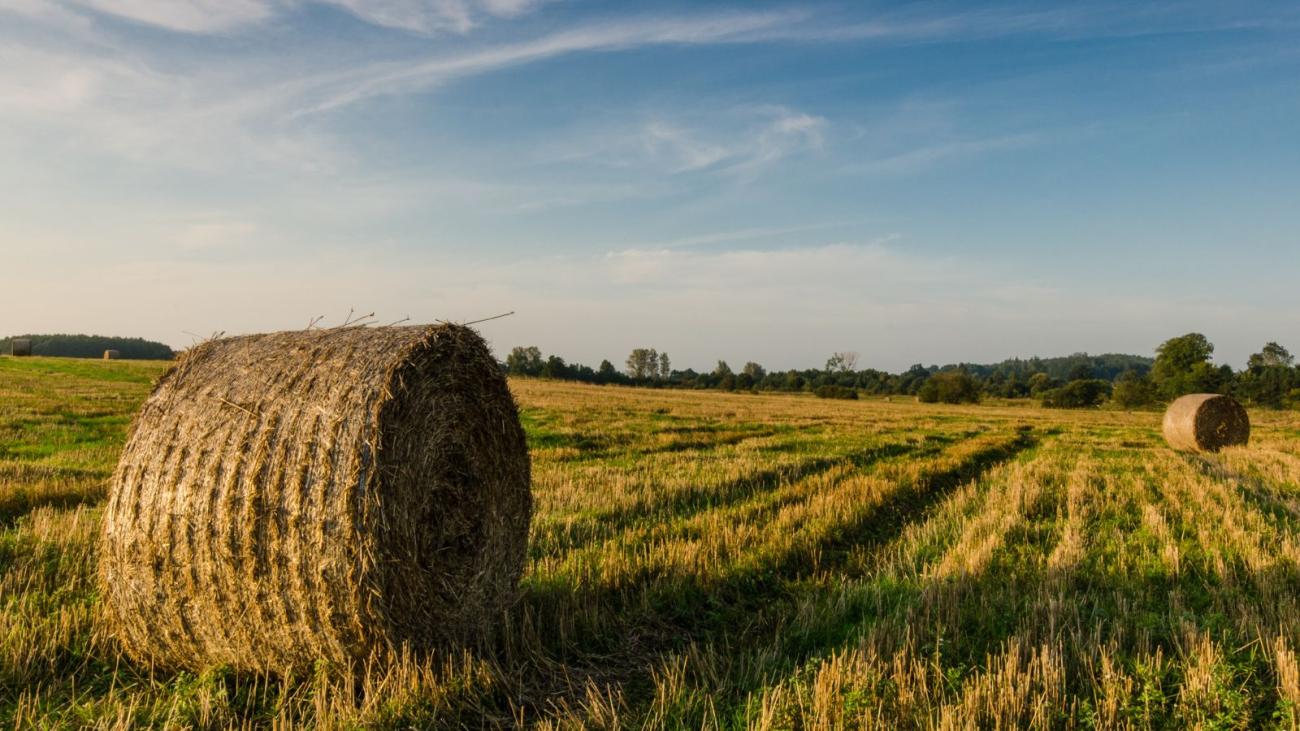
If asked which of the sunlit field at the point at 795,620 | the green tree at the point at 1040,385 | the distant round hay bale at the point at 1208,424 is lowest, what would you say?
the sunlit field at the point at 795,620

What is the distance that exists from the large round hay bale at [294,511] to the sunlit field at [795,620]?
11.7 inches

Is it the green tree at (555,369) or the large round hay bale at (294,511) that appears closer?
the large round hay bale at (294,511)

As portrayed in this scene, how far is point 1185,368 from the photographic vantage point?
91.8 m

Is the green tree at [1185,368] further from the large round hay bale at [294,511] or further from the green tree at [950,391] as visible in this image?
the large round hay bale at [294,511]

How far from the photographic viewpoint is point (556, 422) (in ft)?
75.9

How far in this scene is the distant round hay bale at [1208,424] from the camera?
2358cm

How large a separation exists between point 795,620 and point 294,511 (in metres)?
3.60

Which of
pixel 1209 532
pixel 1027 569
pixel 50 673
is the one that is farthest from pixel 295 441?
A: pixel 1209 532

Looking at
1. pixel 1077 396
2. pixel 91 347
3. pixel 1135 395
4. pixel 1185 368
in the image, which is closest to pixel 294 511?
pixel 1077 396

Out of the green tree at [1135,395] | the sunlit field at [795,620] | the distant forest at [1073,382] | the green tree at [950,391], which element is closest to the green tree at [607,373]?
the distant forest at [1073,382]

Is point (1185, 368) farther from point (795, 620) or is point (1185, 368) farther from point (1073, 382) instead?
point (795, 620)

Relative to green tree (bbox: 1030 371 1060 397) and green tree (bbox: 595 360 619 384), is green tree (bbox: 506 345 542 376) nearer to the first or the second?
green tree (bbox: 595 360 619 384)

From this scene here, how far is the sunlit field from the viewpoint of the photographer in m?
4.18

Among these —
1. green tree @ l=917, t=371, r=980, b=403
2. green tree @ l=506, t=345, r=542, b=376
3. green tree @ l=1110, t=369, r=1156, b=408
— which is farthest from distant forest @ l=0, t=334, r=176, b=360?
green tree @ l=1110, t=369, r=1156, b=408
